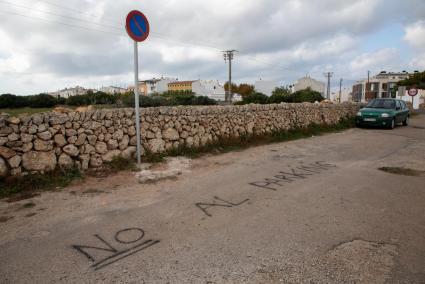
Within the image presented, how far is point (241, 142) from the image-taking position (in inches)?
377

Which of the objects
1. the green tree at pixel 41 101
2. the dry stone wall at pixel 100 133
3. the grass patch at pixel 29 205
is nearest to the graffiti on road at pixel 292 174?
the dry stone wall at pixel 100 133

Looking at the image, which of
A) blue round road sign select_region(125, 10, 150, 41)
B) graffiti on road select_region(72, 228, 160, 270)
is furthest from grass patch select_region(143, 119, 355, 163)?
graffiti on road select_region(72, 228, 160, 270)

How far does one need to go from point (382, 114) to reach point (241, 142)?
8946mm

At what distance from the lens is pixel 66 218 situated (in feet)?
13.0

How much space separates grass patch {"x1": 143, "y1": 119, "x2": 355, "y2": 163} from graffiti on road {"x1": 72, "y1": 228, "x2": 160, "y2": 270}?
11.7ft

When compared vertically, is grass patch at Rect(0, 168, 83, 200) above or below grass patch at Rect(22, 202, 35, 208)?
above

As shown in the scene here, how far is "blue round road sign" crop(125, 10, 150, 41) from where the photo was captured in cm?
593

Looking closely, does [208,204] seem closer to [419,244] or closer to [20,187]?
[419,244]

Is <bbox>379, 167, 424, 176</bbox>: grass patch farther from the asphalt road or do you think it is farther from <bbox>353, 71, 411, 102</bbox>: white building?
<bbox>353, 71, 411, 102</bbox>: white building

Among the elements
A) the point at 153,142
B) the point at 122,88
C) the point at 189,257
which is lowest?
the point at 189,257

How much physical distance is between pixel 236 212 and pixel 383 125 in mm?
13354

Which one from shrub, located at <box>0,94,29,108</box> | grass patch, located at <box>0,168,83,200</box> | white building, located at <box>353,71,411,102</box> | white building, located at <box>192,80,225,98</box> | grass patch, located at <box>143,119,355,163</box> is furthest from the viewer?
white building, located at <box>353,71,411,102</box>

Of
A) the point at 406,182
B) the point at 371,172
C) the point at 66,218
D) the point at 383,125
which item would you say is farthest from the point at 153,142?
the point at 383,125

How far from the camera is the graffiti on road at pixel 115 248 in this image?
2921mm
